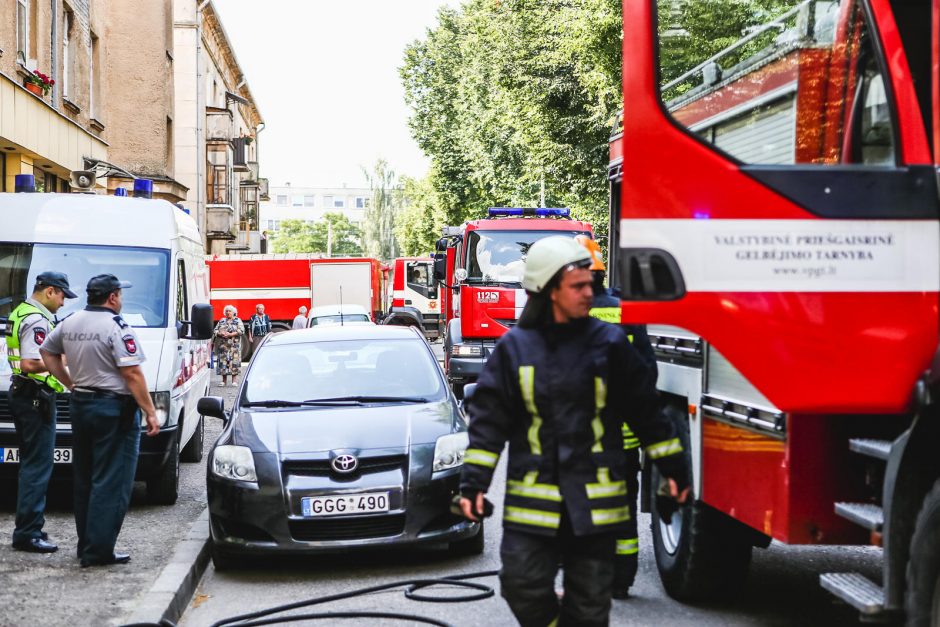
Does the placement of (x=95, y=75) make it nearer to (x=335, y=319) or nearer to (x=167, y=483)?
(x=335, y=319)

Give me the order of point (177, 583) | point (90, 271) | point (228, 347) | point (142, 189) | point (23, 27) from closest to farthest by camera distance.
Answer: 1. point (177, 583)
2. point (90, 271)
3. point (142, 189)
4. point (23, 27)
5. point (228, 347)

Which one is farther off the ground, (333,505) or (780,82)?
(780,82)

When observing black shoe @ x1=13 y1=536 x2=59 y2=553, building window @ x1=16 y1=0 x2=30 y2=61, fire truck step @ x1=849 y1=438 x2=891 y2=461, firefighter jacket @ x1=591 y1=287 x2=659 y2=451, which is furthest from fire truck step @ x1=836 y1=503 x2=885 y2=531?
building window @ x1=16 y1=0 x2=30 y2=61

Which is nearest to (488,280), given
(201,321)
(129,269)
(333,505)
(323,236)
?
(201,321)

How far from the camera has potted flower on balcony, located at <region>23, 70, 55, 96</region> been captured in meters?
19.7

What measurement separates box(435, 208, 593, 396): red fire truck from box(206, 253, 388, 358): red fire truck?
65.0ft

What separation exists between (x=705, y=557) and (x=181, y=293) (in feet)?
21.3

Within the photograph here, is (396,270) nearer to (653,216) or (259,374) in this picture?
(259,374)

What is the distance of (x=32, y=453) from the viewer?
→ 8.51 metres

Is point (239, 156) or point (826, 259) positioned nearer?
point (826, 259)

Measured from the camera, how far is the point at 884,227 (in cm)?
462

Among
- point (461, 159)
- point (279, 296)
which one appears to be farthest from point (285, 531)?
point (461, 159)

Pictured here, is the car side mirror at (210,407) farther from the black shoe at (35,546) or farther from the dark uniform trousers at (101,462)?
the black shoe at (35,546)

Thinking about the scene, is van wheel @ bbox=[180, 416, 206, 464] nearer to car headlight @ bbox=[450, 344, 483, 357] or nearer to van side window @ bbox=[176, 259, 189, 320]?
van side window @ bbox=[176, 259, 189, 320]
